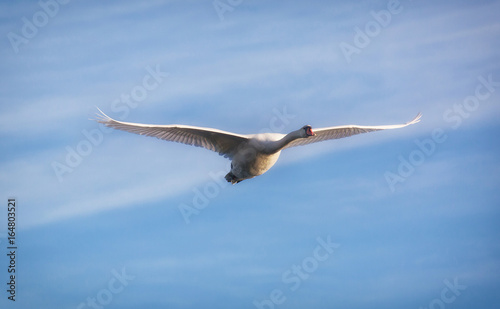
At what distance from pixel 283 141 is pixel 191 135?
305cm

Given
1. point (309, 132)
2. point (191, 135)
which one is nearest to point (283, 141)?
point (309, 132)

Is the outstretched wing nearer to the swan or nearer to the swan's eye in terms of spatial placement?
the swan

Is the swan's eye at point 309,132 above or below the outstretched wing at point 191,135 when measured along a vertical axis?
below

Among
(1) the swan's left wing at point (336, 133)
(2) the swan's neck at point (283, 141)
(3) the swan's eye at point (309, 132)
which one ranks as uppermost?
(1) the swan's left wing at point (336, 133)

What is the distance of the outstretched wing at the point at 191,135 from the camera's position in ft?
73.7

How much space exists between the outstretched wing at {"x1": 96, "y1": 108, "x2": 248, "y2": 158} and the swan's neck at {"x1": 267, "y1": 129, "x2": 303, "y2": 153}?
0.91m

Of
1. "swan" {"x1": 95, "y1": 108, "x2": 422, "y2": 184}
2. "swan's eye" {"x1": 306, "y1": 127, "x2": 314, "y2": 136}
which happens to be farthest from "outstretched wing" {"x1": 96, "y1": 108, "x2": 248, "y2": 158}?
"swan's eye" {"x1": 306, "y1": 127, "x2": 314, "y2": 136}

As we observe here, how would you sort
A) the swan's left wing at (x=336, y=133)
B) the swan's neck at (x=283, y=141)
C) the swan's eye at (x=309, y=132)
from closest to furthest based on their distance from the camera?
the swan's eye at (x=309, y=132), the swan's neck at (x=283, y=141), the swan's left wing at (x=336, y=133)

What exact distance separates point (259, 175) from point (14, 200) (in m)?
8.59

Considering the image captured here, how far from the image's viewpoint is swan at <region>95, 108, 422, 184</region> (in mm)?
22531

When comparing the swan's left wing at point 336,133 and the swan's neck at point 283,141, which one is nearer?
the swan's neck at point 283,141

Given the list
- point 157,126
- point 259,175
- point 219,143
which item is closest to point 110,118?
point 157,126

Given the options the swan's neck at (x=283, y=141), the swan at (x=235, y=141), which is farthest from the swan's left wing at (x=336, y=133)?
the swan's neck at (x=283, y=141)

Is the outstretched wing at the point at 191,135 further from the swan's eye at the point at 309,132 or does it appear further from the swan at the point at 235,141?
the swan's eye at the point at 309,132
